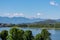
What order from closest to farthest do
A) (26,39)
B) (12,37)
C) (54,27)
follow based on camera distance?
(12,37) → (26,39) → (54,27)

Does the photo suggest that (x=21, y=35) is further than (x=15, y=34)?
Yes

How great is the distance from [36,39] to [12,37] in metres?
1.85

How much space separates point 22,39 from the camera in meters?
11.8

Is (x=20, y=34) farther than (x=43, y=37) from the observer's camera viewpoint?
No

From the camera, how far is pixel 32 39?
1247 centimetres

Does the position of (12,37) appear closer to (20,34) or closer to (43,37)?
(20,34)

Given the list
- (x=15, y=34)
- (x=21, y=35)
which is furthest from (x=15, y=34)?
(x=21, y=35)

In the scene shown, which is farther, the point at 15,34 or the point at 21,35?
the point at 21,35

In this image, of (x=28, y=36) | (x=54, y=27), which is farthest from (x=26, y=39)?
(x=54, y=27)

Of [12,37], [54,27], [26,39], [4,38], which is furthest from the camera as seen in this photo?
[54,27]

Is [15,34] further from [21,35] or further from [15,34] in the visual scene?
[21,35]

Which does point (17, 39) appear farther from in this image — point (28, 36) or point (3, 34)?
point (3, 34)

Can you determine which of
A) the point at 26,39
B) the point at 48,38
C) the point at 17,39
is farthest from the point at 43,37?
the point at 17,39

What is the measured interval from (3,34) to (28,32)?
2.21m
